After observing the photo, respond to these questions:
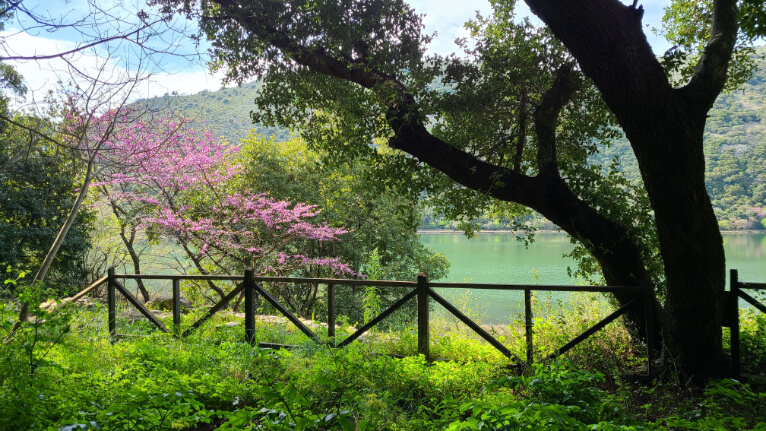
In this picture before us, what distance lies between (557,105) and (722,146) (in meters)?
18.4

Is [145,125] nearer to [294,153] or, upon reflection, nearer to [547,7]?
[547,7]

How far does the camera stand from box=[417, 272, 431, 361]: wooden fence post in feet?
15.8

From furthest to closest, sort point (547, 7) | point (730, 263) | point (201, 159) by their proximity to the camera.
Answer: point (730, 263)
point (201, 159)
point (547, 7)

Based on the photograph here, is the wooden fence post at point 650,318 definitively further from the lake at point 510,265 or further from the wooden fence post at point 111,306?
the wooden fence post at point 111,306

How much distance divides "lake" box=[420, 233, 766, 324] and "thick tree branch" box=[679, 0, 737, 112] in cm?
616

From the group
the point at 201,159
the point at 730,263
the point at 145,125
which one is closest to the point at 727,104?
the point at 730,263

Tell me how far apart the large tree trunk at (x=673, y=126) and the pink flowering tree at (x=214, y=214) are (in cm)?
687

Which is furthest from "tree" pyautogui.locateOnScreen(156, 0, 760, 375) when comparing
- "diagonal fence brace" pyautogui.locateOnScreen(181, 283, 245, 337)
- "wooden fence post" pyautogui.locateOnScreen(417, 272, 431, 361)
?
"diagonal fence brace" pyautogui.locateOnScreen(181, 283, 245, 337)

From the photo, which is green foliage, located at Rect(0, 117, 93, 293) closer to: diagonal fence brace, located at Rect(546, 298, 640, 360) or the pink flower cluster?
the pink flower cluster

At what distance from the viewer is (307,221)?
10.5m

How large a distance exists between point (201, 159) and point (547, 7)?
8.46 metres

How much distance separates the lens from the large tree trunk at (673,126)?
374 cm

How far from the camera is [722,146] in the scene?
18.9m

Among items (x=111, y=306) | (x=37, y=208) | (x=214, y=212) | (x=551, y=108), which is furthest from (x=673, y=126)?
(x=37, y=208)
